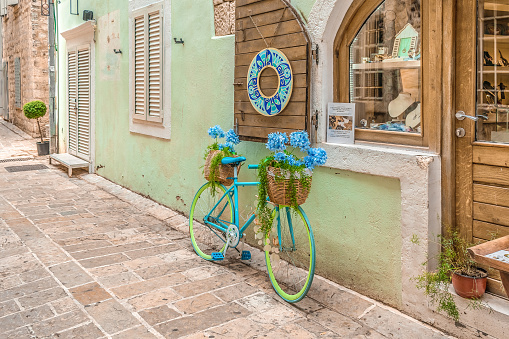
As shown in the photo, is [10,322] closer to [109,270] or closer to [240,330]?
[109,270]

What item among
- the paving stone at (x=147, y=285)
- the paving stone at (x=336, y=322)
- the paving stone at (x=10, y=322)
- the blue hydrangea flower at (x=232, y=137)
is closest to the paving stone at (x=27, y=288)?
the paving stone at (x=10, y=322)

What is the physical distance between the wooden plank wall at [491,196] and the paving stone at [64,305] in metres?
2.71

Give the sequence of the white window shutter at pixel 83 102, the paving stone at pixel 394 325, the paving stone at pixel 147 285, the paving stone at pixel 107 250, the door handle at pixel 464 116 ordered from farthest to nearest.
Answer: the white window shutter at pixel 83 102, the paving stone at pixel 107 250, the paving stone at pixel 147 285, the paving stone at pixel 394 325, the door handle at pixel 464 116

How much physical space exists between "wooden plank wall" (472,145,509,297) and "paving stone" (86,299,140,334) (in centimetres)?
224

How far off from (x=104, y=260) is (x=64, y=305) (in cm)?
108

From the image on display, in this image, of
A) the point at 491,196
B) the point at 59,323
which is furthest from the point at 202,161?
the point at 491,196

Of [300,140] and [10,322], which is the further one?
[300,140]

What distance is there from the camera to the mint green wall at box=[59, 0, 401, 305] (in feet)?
11.8

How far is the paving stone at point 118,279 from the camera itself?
4.06 meters

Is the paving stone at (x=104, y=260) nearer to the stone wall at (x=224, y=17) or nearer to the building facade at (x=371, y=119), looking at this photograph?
the building facade at (x=371, y=119)

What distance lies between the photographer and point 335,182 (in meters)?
3.94

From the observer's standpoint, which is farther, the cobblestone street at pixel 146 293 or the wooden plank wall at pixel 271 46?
the wooden plank wall at pixel 271 46

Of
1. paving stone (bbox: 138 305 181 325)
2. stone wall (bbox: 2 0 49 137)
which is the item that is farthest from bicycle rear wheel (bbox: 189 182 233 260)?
stone wall (bbox: 2 0 49 137)

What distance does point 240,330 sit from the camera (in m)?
3.24
